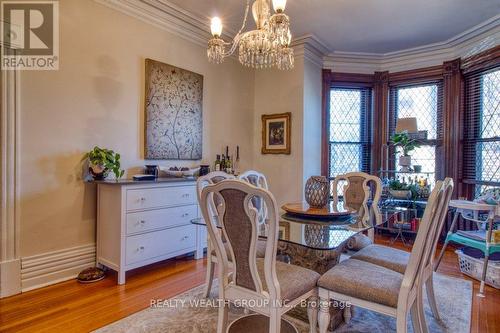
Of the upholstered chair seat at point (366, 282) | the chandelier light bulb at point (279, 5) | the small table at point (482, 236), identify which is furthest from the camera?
the small table at point (482, 236)

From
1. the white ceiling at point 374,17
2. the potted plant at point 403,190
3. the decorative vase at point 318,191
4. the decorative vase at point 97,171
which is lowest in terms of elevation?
the potted plant at point 403,190

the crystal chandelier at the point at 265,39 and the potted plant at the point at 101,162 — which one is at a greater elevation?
the crystal chandelier at the point at 265,39

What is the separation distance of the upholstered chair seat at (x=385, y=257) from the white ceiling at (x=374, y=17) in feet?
8.57

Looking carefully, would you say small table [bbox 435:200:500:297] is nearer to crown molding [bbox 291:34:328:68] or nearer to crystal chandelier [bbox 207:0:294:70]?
crystal chandelier [bbox 207:0:294:70]

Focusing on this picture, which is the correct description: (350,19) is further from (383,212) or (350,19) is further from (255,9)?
(383,212)

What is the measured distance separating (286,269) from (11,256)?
2222mm

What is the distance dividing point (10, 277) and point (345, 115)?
4560mm

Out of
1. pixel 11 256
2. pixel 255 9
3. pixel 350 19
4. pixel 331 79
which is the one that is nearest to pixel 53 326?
pixel 11 256

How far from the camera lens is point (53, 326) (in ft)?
6.51

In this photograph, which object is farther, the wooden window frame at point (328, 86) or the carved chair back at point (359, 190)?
the wooden window frame at point (328, 86)

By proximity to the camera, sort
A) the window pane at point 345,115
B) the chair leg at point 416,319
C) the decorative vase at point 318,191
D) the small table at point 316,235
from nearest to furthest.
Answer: the chair leg at point 416,319
the small table at point 316,235
the decorative vase at point 318,191
the window pane at point 345,115


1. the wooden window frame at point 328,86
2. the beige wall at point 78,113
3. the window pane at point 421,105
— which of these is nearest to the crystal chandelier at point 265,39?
the beige wall at point 78,113

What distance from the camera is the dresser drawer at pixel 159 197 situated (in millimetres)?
2727

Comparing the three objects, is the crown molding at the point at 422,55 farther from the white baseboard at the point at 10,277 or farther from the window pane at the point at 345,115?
the white baseboard at the point at 10,277
